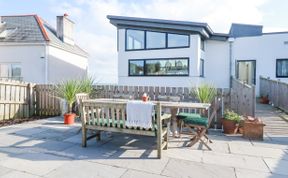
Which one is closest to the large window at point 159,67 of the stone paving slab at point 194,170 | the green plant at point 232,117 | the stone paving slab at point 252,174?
the green plant at point 232,117

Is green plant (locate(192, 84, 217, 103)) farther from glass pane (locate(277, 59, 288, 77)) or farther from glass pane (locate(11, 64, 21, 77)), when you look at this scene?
glass pane (locate(11, 64, 21, 77))

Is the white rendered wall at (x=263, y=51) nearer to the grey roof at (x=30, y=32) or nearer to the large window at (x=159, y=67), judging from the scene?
the large window at (x=159, y=67)

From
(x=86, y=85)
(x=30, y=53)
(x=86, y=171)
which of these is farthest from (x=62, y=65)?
(x=86, y=171)

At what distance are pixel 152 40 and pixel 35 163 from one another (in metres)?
10.6

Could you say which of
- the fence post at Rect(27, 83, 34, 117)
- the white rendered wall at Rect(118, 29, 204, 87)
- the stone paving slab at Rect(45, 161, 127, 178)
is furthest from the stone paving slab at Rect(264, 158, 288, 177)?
the fence post at Rect(27, 83, 34, 117)

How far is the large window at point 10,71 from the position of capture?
14305mm

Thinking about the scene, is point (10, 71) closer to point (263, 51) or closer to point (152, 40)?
point (152, 40)

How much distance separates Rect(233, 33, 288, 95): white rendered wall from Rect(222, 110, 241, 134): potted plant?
868 cm

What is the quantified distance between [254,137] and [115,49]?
10.9 m

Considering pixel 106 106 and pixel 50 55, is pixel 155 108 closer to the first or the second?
pixel 106 106

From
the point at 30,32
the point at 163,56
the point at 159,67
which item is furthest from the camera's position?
the point at 30,32

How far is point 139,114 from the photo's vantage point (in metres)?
4.27

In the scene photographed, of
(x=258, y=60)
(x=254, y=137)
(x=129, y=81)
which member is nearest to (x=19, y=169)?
(x=254, y=137)

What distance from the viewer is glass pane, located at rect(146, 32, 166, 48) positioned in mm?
13055
